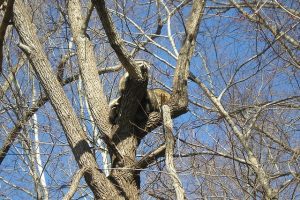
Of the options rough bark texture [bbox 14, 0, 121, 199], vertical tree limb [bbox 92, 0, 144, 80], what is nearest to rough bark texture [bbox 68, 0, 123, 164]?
rough bark texture [bbox 14, 0, 121, 199]

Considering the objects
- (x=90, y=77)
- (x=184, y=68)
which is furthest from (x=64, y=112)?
(x=184, y=68)

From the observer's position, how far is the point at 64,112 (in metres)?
3.76

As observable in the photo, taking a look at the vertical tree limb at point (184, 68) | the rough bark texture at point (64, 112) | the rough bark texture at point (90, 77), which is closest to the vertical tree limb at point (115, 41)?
the vertical tree limb at point (184, 68)

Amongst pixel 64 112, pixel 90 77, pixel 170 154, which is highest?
pixel 90 77

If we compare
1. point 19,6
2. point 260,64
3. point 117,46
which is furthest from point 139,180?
point 260,64

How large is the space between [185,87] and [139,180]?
2.86 feet

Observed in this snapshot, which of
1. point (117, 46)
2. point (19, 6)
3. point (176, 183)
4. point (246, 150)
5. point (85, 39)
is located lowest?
point (176, 183)

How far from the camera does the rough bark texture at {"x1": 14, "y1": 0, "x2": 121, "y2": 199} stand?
3561 mm

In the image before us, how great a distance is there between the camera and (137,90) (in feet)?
12.1

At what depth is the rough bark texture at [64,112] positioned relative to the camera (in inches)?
140

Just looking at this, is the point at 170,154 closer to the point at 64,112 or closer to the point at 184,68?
the point at 184,68

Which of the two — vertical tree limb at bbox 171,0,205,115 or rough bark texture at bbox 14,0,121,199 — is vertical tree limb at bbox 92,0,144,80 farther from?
rough bark texture at bbox 14,0,121,199

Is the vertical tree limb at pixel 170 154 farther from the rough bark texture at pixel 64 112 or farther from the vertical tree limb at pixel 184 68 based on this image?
the rough bark texture at pixel 64 112

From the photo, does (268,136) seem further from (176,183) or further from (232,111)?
(176,183)
